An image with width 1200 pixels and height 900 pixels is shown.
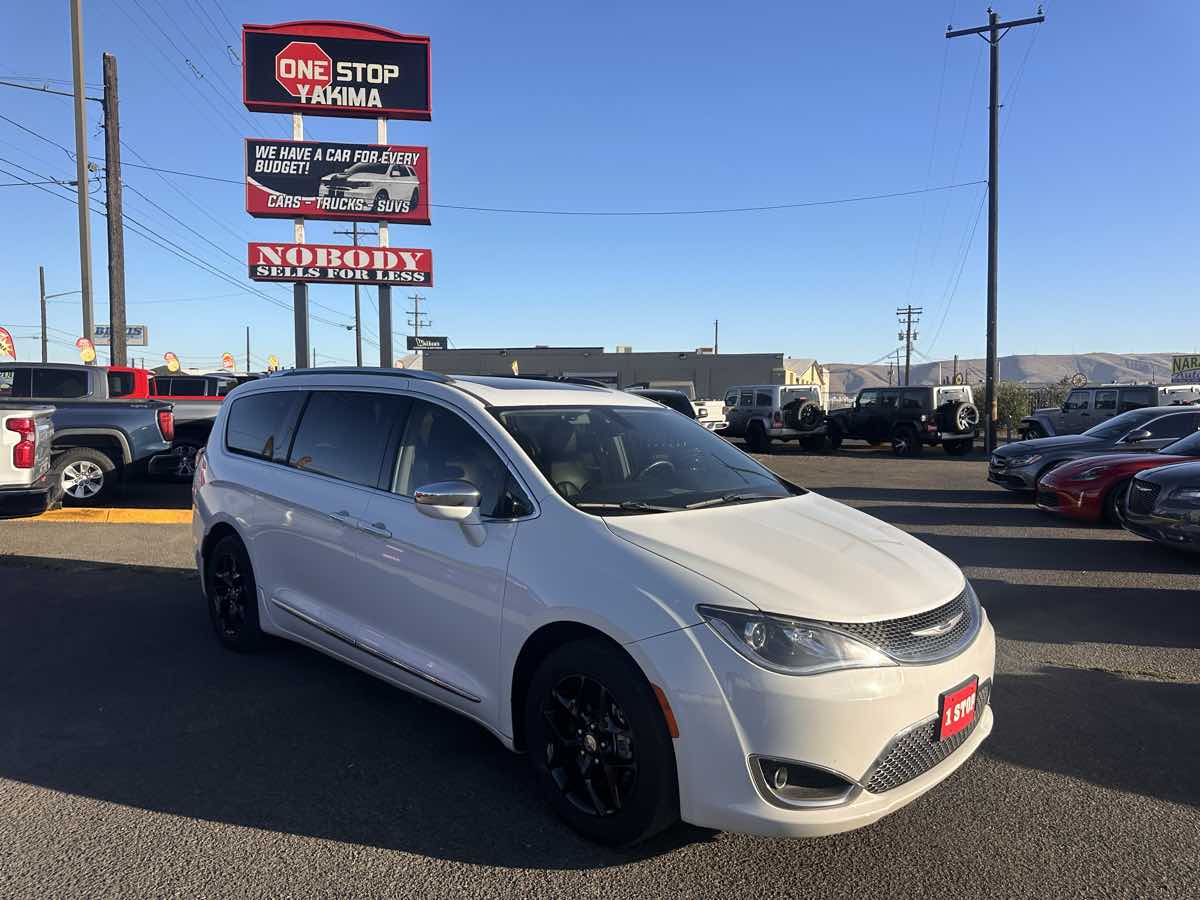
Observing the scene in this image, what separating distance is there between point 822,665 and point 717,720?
1.23 ft

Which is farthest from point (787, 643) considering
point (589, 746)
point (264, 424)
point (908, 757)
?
point (264, 424)

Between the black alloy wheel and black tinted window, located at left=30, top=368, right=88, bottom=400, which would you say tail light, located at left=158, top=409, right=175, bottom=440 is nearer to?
black tinted window, located at left=30, top=368, right=88, bottom=400

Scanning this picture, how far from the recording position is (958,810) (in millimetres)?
3311

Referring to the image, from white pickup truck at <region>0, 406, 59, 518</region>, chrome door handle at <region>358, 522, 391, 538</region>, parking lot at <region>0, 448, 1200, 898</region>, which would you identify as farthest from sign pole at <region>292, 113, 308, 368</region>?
chrome door handle at <region>358, 522, 391, 538</region>

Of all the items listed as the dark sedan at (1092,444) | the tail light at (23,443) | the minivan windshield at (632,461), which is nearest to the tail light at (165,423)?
the tail light at (23,443)

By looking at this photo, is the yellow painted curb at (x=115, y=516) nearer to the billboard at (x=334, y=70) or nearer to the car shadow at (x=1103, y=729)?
the car shadow at (x=1103, y=729)

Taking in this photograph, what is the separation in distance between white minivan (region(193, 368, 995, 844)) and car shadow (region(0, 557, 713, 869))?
0.29 m

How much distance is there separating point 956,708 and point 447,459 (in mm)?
2314

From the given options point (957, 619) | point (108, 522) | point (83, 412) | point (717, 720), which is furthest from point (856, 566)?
point (83, 412)

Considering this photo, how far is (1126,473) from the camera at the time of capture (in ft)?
32.7

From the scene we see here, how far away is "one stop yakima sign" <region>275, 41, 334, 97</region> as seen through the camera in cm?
1862

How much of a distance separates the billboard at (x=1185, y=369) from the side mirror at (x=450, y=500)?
179 feet

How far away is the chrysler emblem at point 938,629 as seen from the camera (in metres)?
2.93

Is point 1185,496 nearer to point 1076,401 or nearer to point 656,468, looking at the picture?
point 656,468
